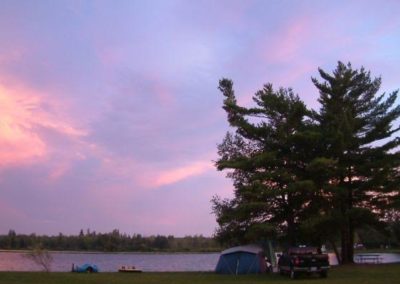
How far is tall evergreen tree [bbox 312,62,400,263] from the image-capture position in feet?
127

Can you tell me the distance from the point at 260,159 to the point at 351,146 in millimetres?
8202

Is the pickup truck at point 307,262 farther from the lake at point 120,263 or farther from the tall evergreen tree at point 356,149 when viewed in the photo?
the lake at point 120,263

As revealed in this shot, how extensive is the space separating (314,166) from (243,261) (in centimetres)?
846

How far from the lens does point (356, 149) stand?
4194cm

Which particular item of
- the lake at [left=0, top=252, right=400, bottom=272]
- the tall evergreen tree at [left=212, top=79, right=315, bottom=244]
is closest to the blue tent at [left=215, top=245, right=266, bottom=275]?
the tall evergreen tree at [left=212, top=79, right=315, bottom=244]

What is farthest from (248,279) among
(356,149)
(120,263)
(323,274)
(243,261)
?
(120,263)

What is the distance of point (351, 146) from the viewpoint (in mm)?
40875

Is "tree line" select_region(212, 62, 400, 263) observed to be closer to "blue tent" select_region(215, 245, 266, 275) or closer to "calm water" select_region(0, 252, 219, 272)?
"blue tent" select_region(215, 245, 266, 275)

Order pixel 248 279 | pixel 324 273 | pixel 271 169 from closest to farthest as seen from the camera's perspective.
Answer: pixel 248 279, pixel 324 273, pixel 271 169

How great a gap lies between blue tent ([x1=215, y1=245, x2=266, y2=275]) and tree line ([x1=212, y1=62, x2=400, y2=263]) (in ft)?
4.91

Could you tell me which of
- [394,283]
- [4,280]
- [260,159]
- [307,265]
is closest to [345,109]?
[260,159]

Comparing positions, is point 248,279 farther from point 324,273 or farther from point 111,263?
point 111,263

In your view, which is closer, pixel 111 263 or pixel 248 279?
pixel 248 279

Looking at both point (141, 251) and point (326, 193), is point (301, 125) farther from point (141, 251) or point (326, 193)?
point (141, 251)
